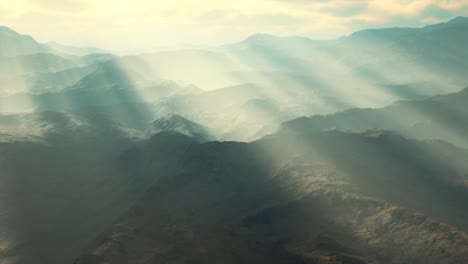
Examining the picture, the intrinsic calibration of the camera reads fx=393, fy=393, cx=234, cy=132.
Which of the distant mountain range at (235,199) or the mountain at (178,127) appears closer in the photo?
the distant mountain range at (235,199)

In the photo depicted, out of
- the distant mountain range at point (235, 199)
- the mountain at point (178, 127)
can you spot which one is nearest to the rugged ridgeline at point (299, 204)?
the distant mountain range at point (235, 199)

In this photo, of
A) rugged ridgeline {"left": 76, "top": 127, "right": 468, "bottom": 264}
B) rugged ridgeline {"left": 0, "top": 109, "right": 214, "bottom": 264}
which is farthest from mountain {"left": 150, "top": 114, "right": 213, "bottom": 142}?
rugged ridgeline {"left": 76, "top": 127, "right": 468, "bottom": 264}

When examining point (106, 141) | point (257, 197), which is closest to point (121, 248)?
point (257, 197)

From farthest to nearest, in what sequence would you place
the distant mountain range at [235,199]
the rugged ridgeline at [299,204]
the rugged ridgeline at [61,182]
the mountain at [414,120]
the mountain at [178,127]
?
1. the mountain at [178,127]
2. the mountain at [414,120]
3. the rugged ridgeline at [61,182]
4. the distant mountain range at [235,199]
5. the rugged ridgeline at [299,204]

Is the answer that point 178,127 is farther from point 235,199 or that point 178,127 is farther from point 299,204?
point 299,204

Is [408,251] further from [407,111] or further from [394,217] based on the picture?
[407,111]

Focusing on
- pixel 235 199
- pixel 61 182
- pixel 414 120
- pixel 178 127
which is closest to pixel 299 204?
pixel 235 199

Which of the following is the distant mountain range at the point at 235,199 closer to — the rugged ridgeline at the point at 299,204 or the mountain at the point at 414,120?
the rugged ridgeline at the point at 299,204
